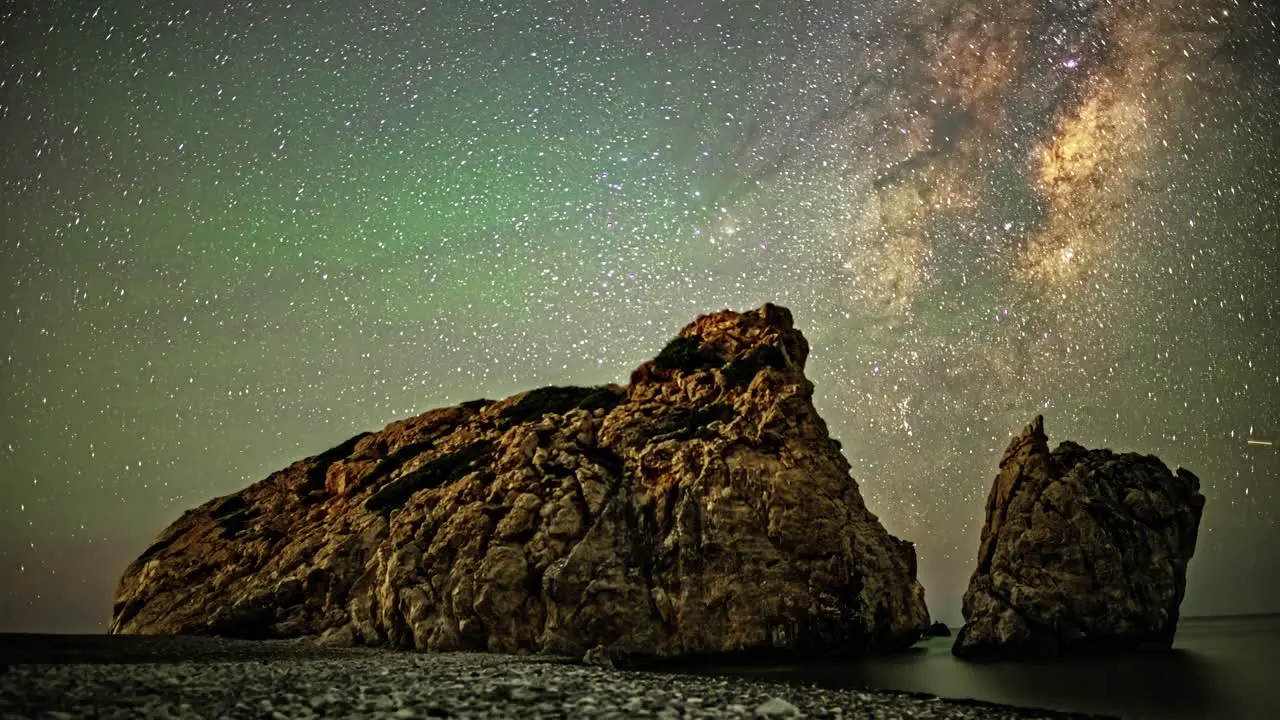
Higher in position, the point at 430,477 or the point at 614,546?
the point at 430,477

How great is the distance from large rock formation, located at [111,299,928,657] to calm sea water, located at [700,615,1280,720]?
4.98 meters

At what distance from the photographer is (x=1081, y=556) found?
4734 centimetres

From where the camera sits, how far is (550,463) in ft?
166

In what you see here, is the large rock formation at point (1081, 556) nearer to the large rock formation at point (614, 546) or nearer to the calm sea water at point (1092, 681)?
the calm sea water at point (1092, 681)

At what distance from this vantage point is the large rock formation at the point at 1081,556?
4609 cm

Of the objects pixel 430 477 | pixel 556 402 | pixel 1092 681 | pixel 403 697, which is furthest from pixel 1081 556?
pixel 403 697

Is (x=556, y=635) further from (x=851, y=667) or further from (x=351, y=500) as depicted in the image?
(x=351, y=500)

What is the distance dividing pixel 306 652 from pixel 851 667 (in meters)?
25.0

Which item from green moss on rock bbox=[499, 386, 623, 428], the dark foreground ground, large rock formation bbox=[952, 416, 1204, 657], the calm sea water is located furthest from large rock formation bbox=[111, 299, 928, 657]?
the dark foreground ground

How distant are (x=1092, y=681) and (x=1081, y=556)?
17071mm

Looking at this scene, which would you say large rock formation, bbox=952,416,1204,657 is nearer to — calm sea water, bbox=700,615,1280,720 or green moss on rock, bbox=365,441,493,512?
calm sea water, bbox=700,615,1280,720

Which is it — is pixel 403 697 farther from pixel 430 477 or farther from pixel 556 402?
pixel 556 402

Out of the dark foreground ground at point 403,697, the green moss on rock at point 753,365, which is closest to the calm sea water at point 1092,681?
the dark foreground ground at point 403,697

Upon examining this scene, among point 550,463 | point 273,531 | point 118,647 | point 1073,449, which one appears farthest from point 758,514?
point 273,531
